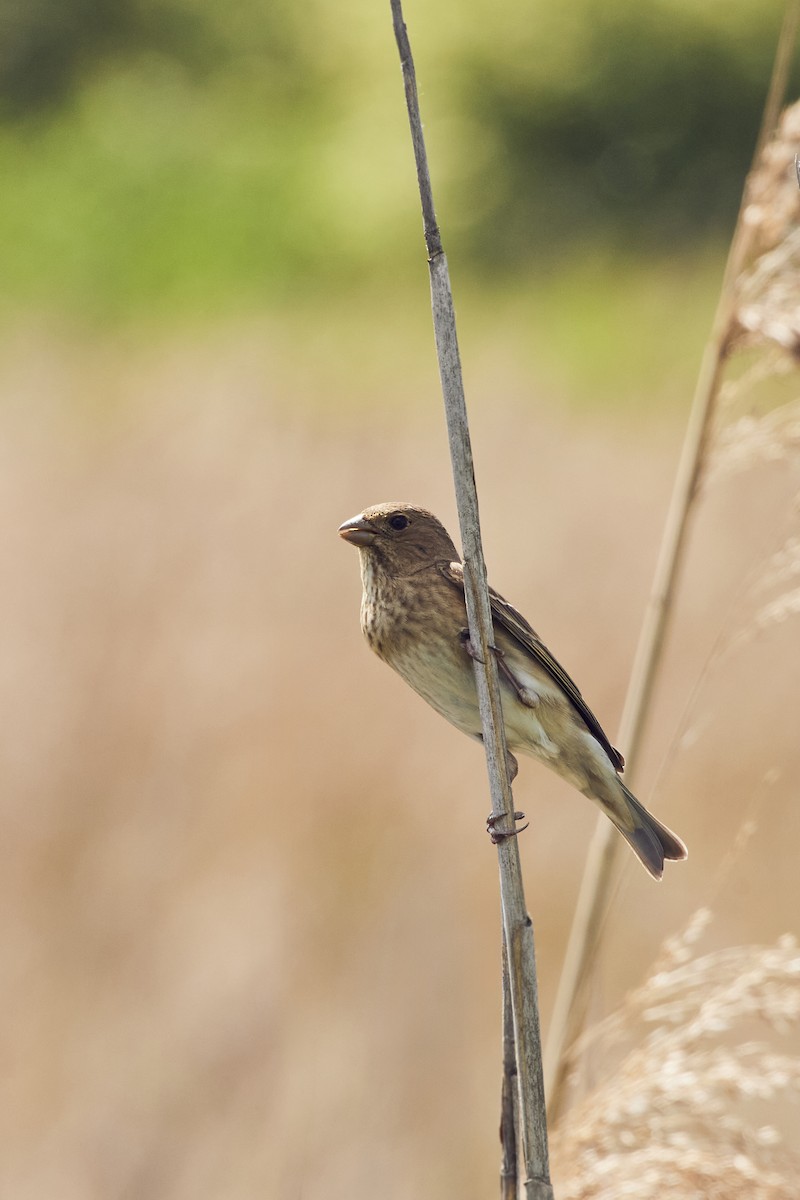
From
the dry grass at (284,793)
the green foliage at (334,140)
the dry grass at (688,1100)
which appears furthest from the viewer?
the green foliage at (334,140)

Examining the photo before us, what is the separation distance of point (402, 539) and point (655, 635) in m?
0.38

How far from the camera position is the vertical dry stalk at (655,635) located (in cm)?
176

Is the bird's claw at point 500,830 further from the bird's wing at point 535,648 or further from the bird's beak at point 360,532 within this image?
the bird's beak at point 360,532

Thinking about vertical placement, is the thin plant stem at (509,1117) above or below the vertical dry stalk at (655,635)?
below

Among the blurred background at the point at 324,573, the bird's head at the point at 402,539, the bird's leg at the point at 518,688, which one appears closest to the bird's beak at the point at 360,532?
the bird's head at the point at 402,539

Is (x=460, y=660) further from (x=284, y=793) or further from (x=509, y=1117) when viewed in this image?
(x=284, y=793)

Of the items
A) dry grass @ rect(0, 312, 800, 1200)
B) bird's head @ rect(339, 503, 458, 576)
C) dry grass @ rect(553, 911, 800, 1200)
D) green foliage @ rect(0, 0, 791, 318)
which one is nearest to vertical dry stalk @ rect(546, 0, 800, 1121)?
dry grass @ rect(553, 911, 800, 1200)

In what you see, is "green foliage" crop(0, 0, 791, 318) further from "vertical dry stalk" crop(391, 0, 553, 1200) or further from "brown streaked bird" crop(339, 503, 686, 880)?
"vertical dry stalk" crop(391, 0, 553, 1200)

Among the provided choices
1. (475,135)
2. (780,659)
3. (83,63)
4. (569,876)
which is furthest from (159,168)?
(569,876)

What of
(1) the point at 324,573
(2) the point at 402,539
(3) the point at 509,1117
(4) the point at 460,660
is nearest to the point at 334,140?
(1) the point at 324,573

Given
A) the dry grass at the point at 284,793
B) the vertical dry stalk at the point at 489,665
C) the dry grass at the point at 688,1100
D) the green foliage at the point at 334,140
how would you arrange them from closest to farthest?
the vertical dry stalk at the point at 489,665 → the dry grass at the point at 688,1100 → the dry grass at the point at 284,793 → the green foliage at the point at 334,140

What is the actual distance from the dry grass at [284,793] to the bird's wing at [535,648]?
1.76ft

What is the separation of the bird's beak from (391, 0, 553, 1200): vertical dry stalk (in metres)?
0.54

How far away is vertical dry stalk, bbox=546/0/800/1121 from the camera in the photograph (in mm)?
1756
